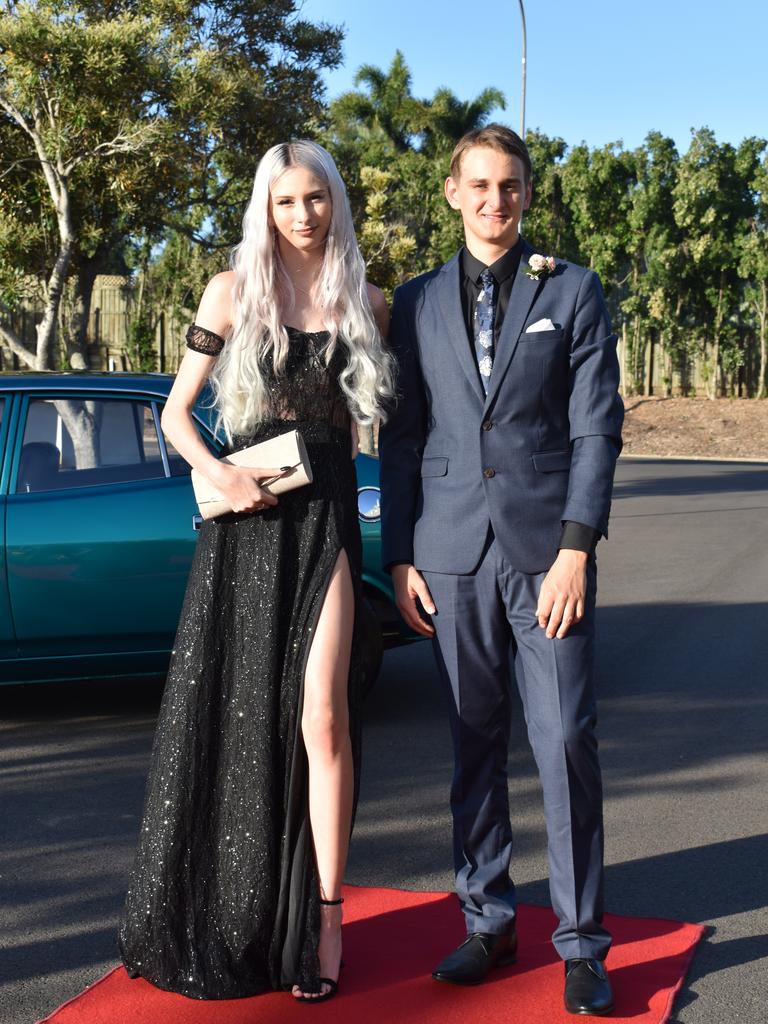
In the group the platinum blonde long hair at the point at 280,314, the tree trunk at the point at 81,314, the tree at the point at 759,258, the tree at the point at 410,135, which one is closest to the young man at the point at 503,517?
the platinum blonde long hair at the point at 280,314

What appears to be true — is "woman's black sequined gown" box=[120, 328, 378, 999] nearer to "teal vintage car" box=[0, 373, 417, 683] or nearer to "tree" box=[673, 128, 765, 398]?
"teal vintage car" box=[0, 373, 417, 683]

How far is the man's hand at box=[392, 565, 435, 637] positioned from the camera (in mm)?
3502

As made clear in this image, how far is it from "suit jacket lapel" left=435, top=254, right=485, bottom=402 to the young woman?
0.62ft

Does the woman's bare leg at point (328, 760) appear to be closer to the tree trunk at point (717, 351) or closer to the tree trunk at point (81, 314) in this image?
the tree trunk at point (81, 314)

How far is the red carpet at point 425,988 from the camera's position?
3.24m

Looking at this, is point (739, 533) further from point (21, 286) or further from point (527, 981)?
A: point (527, 981)

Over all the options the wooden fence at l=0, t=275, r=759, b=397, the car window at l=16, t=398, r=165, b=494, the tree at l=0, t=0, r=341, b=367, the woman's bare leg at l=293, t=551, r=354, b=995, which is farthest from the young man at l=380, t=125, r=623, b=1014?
the wooden fence at l=0, t=275, r=759, b=397

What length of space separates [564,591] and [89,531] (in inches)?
117

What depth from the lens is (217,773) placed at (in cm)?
347

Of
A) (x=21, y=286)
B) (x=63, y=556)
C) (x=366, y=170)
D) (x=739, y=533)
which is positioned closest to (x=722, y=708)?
(x=63, y=556)

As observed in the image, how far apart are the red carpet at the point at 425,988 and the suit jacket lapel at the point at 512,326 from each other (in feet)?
5.02

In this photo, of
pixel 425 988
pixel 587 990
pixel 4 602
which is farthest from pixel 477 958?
pixel 4 602

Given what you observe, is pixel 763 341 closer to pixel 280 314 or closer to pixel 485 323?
pixel 485 323

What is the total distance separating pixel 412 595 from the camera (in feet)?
11.6
